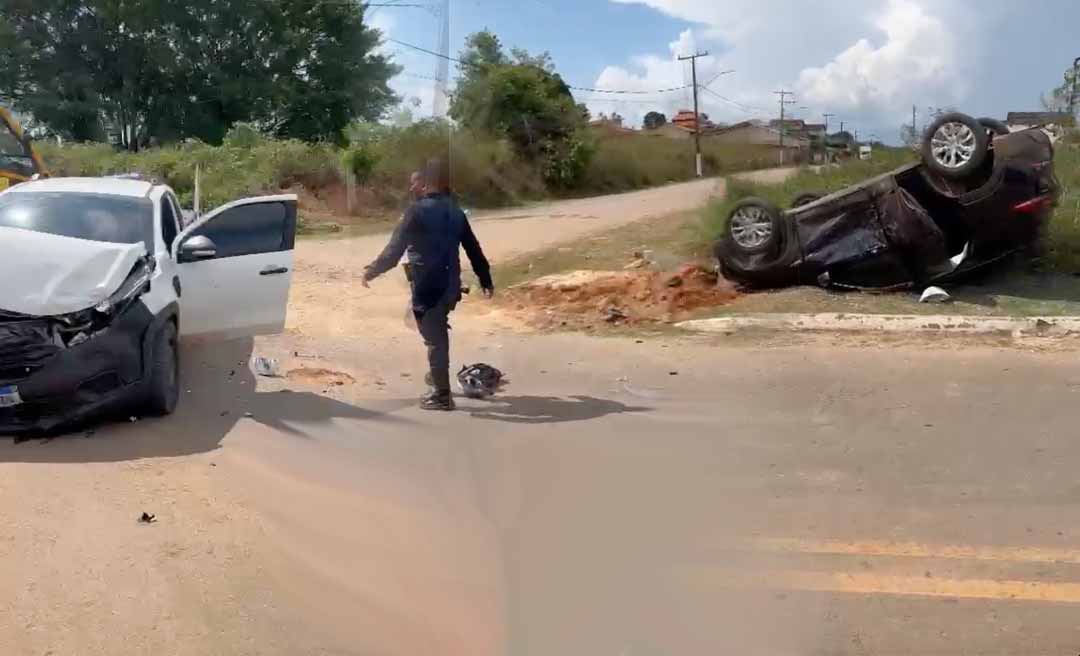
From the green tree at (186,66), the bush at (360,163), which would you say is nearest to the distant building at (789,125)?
the green tree at (186,66)

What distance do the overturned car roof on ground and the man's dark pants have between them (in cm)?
269

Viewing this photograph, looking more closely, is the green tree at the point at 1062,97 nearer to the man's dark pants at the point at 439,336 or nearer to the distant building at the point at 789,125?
the man's dark pants at the point at 439,336

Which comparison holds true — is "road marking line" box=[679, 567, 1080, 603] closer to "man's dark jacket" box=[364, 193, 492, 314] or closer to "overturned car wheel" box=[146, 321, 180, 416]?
"man's dark jacket" box=[364, 193, 492, 314]

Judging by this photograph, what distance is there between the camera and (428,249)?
698 centimetres

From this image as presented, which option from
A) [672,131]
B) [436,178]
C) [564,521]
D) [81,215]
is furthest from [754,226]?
[672,131]

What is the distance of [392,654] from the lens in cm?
359

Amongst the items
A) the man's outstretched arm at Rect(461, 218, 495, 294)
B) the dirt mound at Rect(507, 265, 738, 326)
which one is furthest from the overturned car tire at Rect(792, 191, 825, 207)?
the man's outstretched arm at Rect(461, 218, 495, 294)

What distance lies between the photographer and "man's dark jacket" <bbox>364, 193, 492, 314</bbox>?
696cm

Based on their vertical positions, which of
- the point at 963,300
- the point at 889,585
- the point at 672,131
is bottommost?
the point at 889,585

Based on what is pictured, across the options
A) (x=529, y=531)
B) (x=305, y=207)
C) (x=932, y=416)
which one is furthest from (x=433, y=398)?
(x=305, y=207)

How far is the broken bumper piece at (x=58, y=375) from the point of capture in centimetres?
584

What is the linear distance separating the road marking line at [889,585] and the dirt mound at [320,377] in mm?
4461

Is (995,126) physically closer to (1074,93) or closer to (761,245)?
(761,245)

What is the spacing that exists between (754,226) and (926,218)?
5.76 feet
